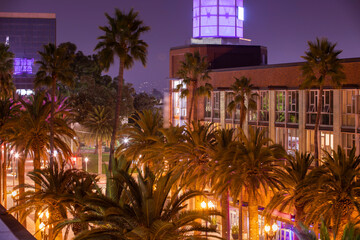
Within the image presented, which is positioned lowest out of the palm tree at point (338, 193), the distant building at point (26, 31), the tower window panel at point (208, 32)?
the palm tree at point (338, 193)

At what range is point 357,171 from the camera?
24750 mm

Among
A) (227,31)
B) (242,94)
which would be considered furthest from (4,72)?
(242,94)

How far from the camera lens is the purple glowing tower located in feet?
205

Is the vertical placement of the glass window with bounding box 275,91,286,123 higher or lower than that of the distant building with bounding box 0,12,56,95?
lower

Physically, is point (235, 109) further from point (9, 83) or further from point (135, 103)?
point (135, 103)

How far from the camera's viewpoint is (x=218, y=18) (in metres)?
62.9

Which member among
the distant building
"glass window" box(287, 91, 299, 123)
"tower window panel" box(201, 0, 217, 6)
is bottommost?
"glass window" box(287, 91, 299, 123)

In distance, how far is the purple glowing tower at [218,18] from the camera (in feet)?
205

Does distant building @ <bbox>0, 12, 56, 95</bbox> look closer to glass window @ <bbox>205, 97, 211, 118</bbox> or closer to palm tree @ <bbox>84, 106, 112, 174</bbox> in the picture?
palm tree @ <bbox>84, 106, 112, 174</bbox>

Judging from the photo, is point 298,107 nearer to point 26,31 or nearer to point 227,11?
point 227,11

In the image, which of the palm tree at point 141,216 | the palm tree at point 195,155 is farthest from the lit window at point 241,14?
the palm tree at point 141,216

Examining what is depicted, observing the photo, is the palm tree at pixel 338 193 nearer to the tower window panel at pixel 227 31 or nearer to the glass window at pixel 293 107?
the glass window at pixel 293 107

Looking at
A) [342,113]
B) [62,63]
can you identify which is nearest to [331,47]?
[342,113]

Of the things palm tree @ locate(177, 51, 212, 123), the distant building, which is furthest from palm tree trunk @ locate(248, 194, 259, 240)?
the distant building
